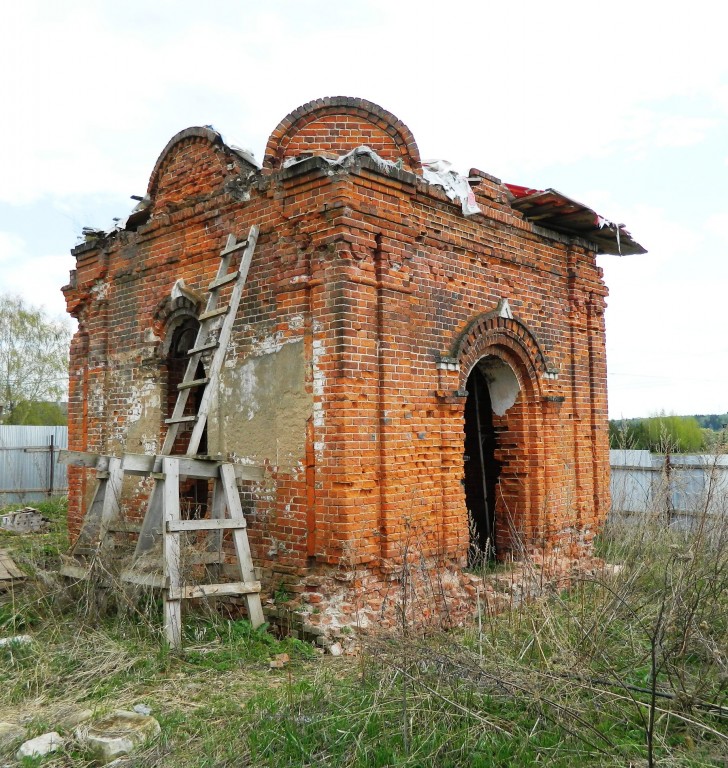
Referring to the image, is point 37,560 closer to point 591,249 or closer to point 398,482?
point 398,482

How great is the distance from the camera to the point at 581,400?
8844mm

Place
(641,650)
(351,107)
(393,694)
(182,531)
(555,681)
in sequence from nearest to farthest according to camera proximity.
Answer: (555,681), (393,694), (641,650), (182,531), (351,107)

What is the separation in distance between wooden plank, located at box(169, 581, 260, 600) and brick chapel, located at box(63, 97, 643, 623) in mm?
490

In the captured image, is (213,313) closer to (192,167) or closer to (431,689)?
(192,167)

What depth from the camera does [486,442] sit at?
9.02 m

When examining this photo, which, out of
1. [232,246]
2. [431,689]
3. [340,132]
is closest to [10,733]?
[431,689]

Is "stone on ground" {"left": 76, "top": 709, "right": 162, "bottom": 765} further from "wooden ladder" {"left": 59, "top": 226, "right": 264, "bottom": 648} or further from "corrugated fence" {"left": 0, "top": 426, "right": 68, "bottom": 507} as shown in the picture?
"corrugated fence" {"left": 0, "top": 426, "right": 68, "bottom": 507}

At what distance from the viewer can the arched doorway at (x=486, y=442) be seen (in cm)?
816

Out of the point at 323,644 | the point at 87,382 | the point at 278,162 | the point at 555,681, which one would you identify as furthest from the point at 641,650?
the point at 87,382

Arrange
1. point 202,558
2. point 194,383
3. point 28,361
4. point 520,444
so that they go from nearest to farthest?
1. point 202,558
2. point 194,383
3. point 520,444
4. point 28,361

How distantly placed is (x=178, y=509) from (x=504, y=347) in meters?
4.13

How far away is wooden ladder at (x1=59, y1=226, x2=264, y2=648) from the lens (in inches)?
213

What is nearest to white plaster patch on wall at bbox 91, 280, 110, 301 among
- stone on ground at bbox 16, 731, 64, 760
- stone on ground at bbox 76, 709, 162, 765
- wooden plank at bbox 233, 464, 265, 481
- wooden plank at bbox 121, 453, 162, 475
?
wooden plank at bbox 121, 453, 162, 475

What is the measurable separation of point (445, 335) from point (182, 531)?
3.16 metres
